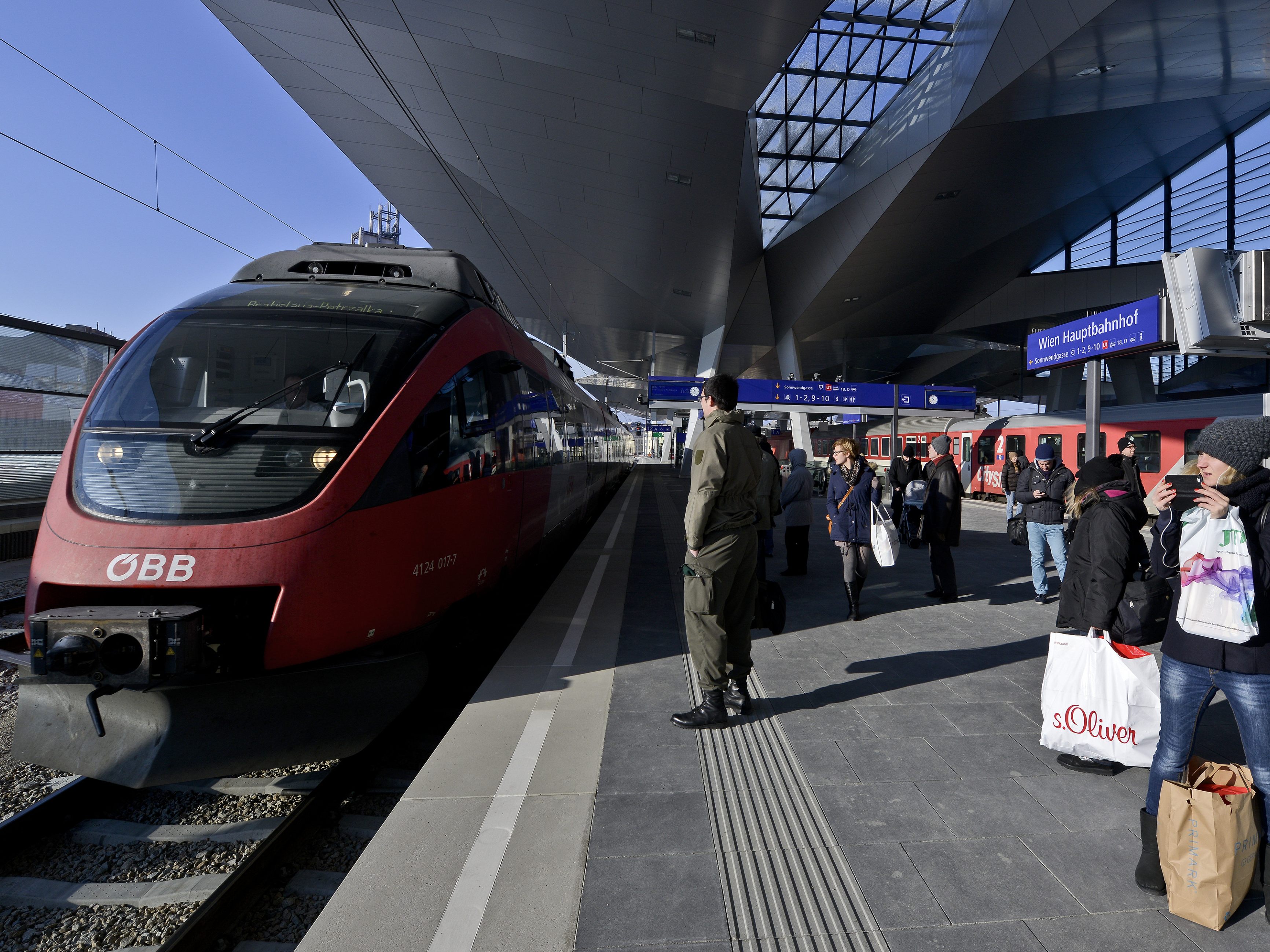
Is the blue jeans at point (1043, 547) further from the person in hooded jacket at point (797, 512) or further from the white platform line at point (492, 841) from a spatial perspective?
the white platform line at point (492, 841)

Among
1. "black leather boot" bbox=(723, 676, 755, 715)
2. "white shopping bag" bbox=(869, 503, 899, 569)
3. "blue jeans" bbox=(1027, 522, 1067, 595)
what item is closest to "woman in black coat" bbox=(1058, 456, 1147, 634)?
"black leather boot" bbox=(723, 676, 755, 715)

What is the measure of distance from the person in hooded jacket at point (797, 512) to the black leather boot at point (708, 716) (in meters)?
4.63

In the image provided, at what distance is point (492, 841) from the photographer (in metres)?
2.58

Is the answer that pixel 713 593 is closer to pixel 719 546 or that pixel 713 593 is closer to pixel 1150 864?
pixel 719 546

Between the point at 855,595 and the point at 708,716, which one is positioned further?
the point at 855,595

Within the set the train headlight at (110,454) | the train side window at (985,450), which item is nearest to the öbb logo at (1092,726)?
the train headlight at (110,454)

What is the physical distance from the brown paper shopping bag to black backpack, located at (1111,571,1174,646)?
908mm

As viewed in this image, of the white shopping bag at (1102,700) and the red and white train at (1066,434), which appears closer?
the white shopping bag at (1102,700)

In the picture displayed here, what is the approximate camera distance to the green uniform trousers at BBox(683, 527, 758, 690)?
3.54 m

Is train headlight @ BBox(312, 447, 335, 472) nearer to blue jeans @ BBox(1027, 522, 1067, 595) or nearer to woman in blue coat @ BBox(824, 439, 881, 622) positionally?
woman in blue coat @ BBox(824, 439, 881, 622)

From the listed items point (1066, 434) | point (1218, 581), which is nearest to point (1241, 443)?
point (1218, 581)

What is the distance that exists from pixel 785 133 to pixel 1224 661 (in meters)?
29.3

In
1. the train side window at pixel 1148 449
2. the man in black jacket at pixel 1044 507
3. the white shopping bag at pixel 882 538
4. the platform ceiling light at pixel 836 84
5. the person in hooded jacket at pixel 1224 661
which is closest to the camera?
the person in hooded jacket at pixel 1224 661

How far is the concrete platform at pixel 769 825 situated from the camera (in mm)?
2107
